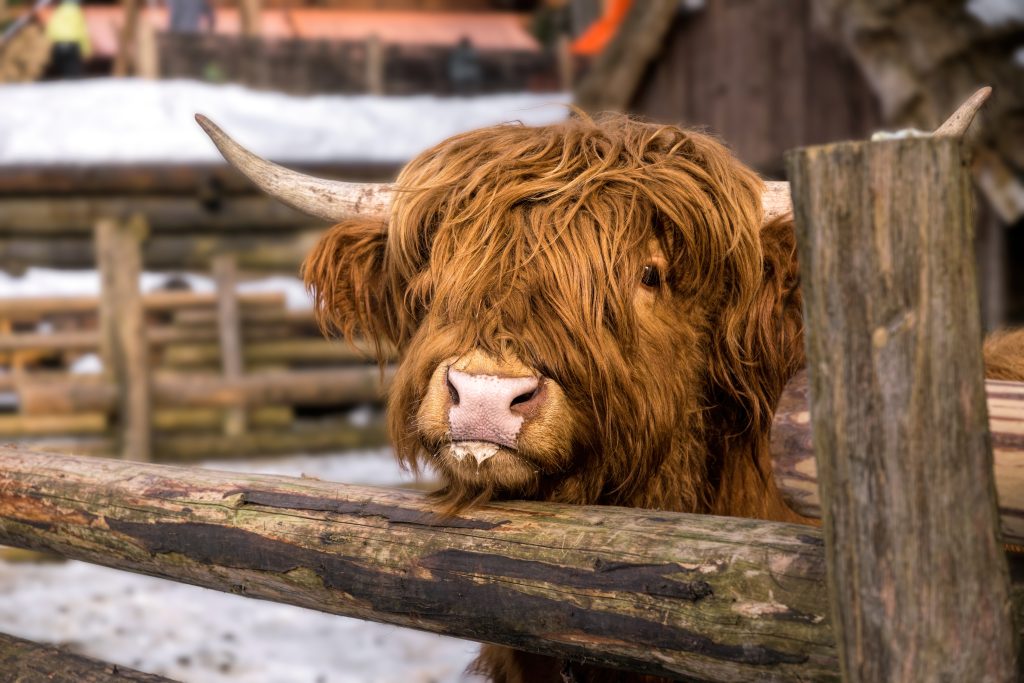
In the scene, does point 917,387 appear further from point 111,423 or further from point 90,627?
point 111,423

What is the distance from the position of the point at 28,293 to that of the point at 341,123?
419 centimetres

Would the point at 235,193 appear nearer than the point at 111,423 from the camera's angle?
No

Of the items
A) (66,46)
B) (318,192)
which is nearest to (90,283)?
(66,46)

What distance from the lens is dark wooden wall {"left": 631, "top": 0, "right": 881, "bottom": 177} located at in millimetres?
6945

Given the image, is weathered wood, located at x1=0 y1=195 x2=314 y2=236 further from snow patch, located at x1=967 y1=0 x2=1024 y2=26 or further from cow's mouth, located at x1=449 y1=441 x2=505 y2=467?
cow's mouth, located at x1=449 y1=441 x2=505 y2=467

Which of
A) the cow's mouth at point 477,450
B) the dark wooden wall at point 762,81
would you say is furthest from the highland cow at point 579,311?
the dark wooden wall at point 762,81

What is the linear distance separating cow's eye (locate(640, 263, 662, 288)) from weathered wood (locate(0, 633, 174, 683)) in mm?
1167

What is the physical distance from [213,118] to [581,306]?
11.2 meters

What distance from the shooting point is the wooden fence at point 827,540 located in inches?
46.3

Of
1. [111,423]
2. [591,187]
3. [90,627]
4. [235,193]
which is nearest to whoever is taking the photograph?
[591,187]

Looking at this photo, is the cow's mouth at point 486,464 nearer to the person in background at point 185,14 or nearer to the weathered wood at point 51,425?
the weathered wood at point 51,425

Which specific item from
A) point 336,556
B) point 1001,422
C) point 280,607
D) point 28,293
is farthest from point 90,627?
point 28,293

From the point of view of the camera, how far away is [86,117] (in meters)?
11.4

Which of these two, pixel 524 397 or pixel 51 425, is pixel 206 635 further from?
pixel 51 425
